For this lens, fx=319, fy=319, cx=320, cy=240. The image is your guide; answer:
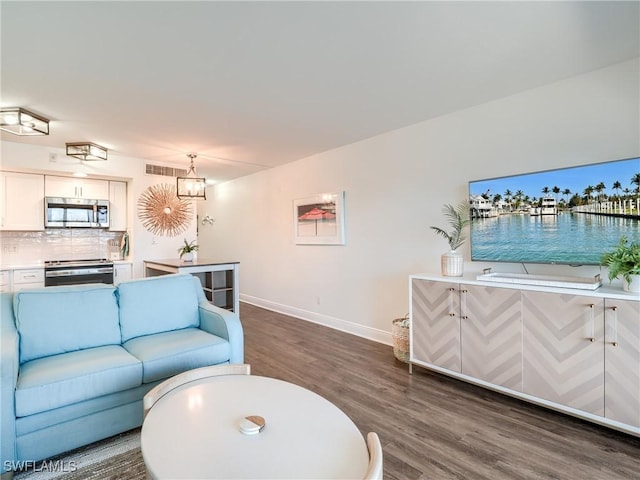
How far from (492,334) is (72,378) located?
9.77 feet

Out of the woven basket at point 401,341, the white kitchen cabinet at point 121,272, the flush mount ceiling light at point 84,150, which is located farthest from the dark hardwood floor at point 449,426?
the flush mount ceiling light at point 84,150

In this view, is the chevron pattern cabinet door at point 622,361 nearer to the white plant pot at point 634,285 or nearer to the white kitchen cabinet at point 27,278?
the white plant pot at point 634,285

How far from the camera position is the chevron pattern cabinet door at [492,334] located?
2465 millimetres

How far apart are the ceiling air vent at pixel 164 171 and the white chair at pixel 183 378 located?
4.37 metres

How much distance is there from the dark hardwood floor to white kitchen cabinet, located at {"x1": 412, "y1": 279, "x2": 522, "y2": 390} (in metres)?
0.25

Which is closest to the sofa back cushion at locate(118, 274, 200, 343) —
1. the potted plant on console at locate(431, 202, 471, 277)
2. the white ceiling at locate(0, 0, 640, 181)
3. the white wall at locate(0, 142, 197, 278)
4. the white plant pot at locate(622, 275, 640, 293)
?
the white ceiling at locate(0, 0, 640, 181)

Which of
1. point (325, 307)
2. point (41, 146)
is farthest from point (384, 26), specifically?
point (41, 146)

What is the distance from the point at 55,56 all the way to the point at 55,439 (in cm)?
249

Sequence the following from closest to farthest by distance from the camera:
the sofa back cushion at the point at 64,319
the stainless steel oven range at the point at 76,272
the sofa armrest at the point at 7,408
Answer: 1. the sofa armrest at the point at 7,408
2. the sofa back cushion at the point at 64,319
3. the stainless steel oven range at the point at 76,272

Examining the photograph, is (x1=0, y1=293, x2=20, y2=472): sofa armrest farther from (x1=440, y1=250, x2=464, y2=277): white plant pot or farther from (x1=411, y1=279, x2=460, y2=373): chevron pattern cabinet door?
(x1=440, y1=250, x2=464, y2=277): white plant pot

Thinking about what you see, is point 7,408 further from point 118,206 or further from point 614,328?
point 118,206

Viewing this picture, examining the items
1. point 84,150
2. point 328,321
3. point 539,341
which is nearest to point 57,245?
point 84,150

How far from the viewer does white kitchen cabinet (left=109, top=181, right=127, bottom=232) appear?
17.5 ft

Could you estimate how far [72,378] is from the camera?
1936 millimetres
